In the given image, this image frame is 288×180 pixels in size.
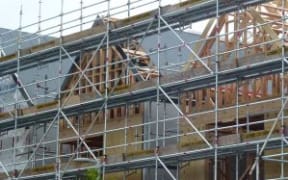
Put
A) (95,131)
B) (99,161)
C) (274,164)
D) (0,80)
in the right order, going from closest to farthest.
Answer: (274,164) < (99,161) < (95,131) < (0,80)

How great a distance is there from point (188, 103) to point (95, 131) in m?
3.82

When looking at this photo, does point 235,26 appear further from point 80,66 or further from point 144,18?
point 80,66

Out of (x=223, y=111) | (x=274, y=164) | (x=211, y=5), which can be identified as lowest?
(x=274, y=164)

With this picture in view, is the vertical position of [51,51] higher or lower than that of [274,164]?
higher

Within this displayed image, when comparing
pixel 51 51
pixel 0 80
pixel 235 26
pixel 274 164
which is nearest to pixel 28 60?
pixel 51 51

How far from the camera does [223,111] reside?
26516 mm

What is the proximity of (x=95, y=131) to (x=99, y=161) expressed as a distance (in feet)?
12.3

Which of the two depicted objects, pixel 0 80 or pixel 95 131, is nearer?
pixel 95 131

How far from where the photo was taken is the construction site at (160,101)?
24625 millimetres

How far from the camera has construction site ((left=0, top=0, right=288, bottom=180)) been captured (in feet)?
80.8

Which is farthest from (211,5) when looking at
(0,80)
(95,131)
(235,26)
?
(0,80)

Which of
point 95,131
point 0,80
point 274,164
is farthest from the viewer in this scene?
point 0,80

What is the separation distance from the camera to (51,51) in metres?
31.0

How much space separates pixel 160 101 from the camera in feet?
94.2
